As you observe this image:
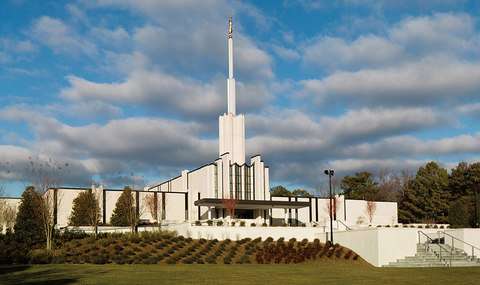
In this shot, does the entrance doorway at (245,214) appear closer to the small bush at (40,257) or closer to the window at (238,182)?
the window at (238,182)

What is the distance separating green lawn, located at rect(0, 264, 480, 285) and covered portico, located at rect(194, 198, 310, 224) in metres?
28.8

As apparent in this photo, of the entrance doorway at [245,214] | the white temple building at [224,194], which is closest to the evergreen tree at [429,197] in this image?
the white temple building at [224,194]

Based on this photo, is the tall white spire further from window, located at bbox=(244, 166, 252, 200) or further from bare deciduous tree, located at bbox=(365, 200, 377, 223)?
bare deciduous tree, located at bbox=(365, 200, 377, 223)

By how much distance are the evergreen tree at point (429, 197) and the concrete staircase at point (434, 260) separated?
1672 inches

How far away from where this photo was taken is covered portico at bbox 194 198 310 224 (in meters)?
54.4

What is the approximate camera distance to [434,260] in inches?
1193

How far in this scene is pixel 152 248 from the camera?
1297 inches

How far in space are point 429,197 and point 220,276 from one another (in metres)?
61.5

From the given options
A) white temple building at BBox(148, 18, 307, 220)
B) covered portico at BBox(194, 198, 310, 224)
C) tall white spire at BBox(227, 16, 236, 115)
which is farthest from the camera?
tall white spire at BBox(227, 16, 236, 115)

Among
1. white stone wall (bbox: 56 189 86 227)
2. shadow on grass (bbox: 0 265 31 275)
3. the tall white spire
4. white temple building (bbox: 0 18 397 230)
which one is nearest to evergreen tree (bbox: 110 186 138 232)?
white temple building (bbox: 0 18 397 230)

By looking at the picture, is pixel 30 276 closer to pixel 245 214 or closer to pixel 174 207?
pixel 174 207

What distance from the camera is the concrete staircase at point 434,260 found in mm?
29828

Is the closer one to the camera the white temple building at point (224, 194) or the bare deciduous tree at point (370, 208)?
the white temple building at point (224, 194)

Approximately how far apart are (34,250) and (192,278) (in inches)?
609
